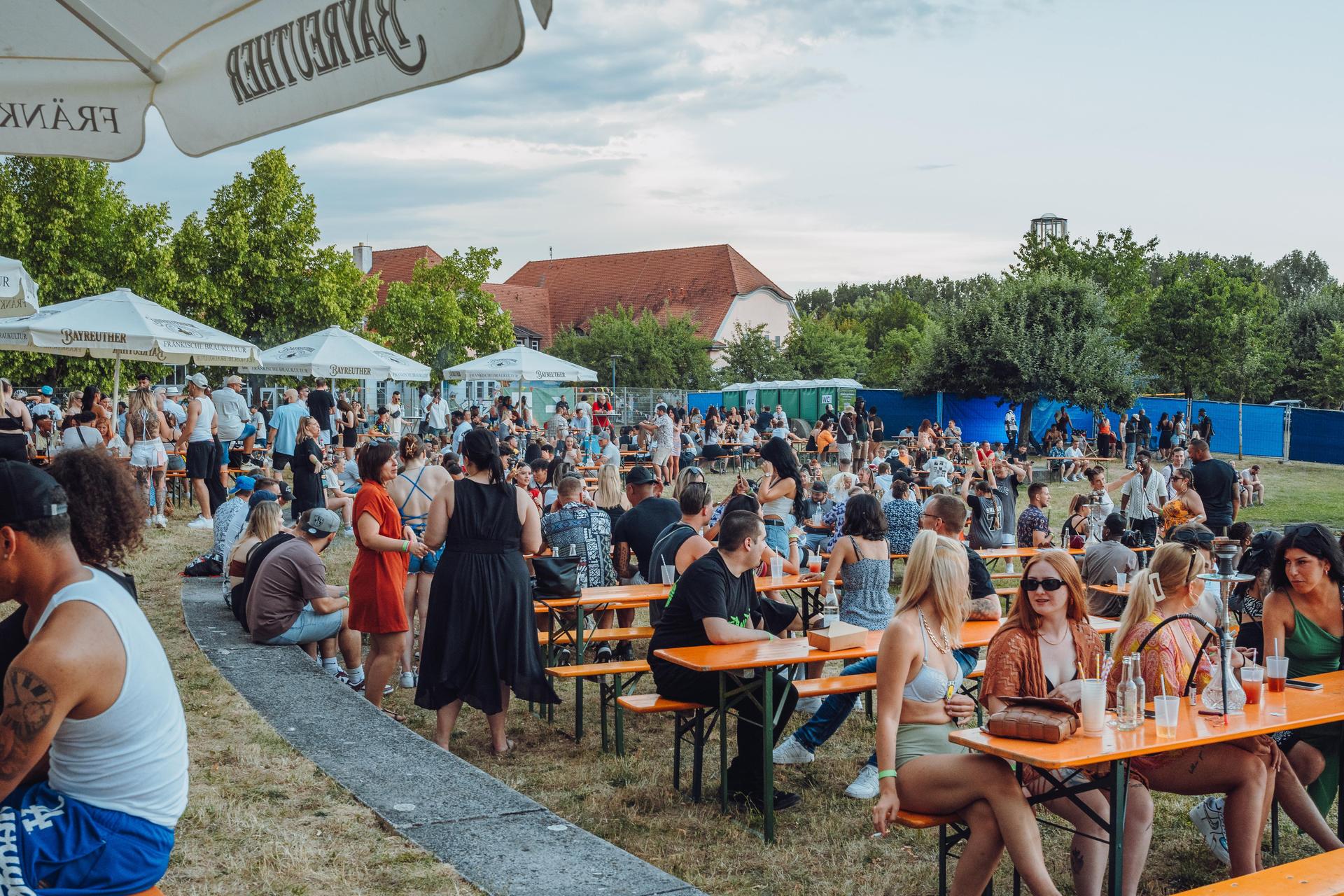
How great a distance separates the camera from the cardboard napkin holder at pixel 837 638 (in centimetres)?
573

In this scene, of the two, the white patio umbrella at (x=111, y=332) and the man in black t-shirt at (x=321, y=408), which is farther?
the man in black t-shirt at (x=321, y=408)

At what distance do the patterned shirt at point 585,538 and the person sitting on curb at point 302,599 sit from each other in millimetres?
1591

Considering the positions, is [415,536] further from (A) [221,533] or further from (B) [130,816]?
(B) [130,816]

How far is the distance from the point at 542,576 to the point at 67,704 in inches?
190

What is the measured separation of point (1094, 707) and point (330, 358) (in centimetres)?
1552

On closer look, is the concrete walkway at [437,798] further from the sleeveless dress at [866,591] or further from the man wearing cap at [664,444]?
the man wearing cap at [664,444]

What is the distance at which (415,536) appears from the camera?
7.68 m

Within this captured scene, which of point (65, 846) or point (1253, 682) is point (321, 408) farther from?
point (65, 846)

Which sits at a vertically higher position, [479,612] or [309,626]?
[479,612]

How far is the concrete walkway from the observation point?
13.4ft

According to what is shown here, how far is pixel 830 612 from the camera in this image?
6.36 m

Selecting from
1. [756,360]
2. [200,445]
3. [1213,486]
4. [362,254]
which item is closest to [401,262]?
[362,254]

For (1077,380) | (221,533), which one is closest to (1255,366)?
(1077,380)

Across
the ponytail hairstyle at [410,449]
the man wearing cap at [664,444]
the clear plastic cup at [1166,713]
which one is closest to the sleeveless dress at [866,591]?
the clear plastic cup at [1166,713]
